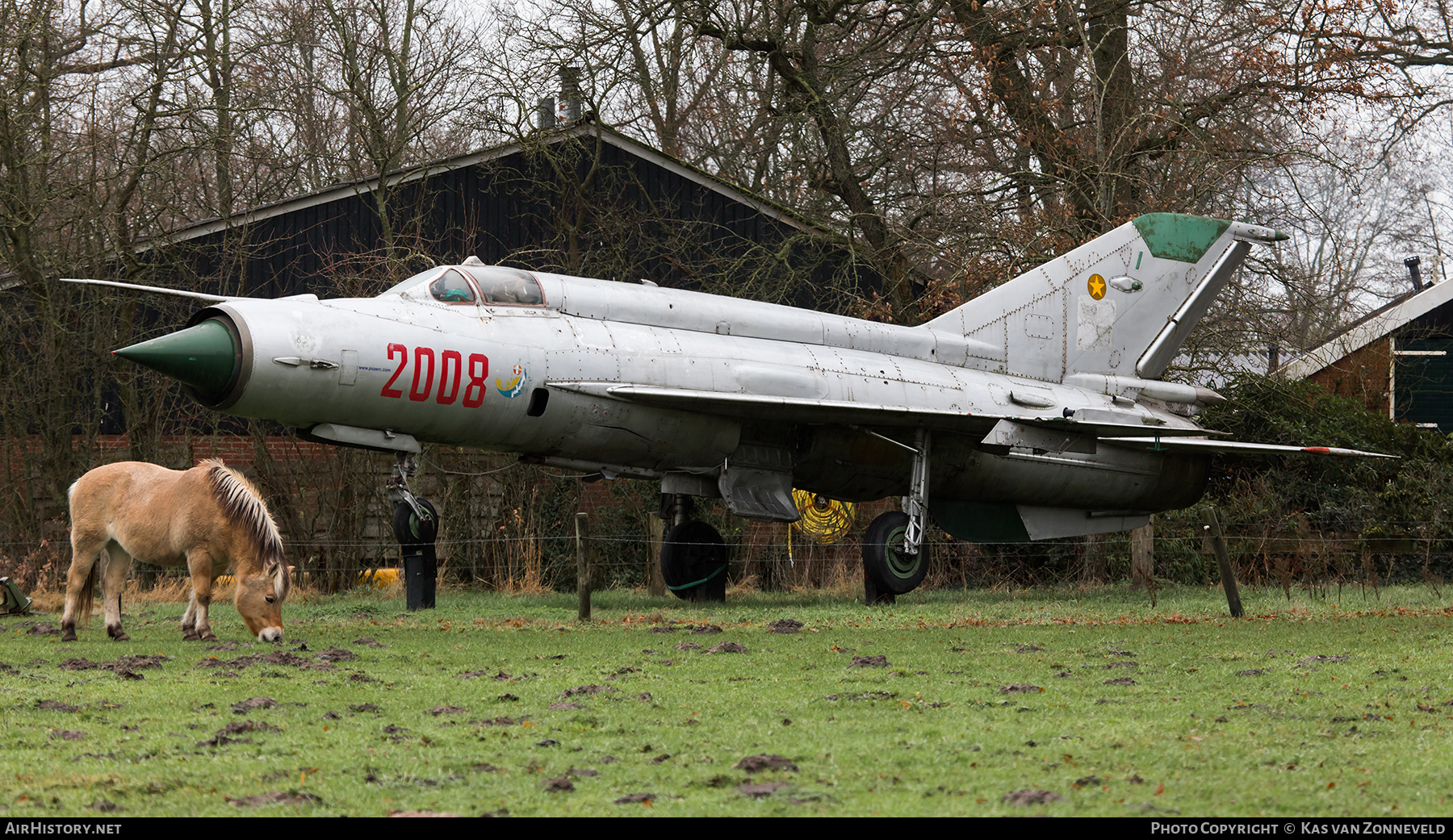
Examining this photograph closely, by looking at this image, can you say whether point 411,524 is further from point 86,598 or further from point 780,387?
point 780,387

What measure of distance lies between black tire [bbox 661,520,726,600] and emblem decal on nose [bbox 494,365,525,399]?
362 cm

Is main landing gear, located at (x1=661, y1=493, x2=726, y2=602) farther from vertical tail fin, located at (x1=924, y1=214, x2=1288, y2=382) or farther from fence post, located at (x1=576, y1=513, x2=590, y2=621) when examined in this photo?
vertical tail fin, located at (x1=924, y1=214, x2=1288, y2=382)

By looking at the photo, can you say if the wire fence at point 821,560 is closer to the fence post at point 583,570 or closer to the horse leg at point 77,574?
the fence post at point 583,570

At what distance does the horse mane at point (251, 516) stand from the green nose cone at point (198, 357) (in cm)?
96

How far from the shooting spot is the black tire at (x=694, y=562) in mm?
15227

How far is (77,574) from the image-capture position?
1098cm

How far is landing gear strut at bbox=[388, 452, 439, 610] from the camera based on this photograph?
1270 centimetres

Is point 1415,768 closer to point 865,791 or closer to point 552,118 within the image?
point 865,791

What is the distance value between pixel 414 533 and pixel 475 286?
285cm

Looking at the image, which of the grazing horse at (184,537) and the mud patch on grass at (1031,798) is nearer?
the mud patch on grass at (1031,798)

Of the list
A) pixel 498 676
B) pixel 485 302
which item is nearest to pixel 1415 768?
pixel 498 676

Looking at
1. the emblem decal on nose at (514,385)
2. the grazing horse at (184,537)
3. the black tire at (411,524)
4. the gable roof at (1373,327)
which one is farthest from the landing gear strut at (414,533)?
the gable roof at (1373,327)

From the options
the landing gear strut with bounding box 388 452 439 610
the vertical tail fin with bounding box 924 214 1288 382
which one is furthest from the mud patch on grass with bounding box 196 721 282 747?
the vertical tail fin with bounding box 924 214 1288 382

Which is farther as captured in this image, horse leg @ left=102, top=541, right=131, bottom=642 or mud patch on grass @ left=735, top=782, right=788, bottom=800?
horse leg @ left=102, top=541, right=131, bottom=642
